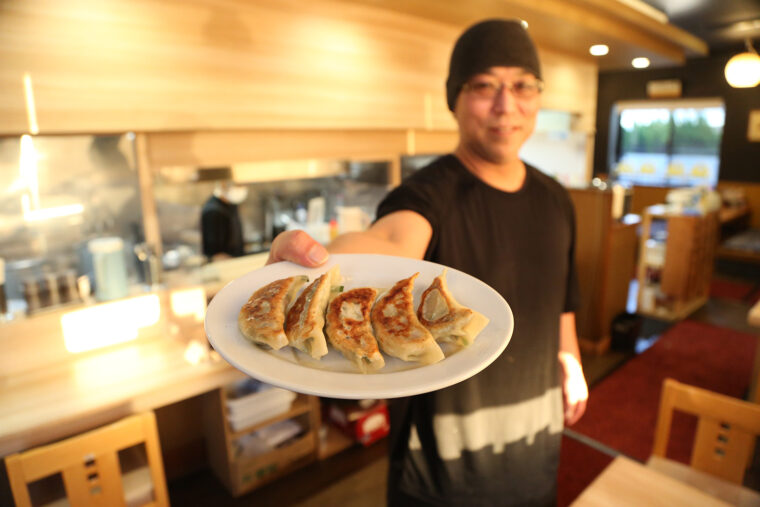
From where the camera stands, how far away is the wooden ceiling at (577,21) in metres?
2.91

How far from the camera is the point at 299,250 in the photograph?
0.94 meters

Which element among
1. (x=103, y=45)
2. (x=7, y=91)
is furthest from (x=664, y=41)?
(x=7, y=91)

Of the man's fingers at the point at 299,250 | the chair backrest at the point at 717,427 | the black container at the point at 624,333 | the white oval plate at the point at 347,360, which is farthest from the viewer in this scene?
the black container at the point at 624,333

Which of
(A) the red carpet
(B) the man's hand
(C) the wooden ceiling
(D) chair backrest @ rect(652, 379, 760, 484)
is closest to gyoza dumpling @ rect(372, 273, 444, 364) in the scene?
(B) the man's hand

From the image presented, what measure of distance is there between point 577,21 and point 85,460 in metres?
3.72

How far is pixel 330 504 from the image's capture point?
2.55 metres

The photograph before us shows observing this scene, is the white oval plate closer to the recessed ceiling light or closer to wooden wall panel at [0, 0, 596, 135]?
wooden wall panel at [0, 0, 596, 135]

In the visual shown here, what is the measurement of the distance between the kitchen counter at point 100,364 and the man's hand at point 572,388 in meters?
1.43

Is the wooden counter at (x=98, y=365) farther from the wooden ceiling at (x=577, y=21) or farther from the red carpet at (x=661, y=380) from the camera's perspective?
the red carpet at (x=661, y=380)

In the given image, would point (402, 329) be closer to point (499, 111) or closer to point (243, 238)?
point (499, 111)

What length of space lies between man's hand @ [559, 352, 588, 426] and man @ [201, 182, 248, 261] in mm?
1816

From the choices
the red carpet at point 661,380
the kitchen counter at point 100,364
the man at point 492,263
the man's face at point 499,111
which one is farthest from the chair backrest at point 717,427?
the kitchen counter at point 100,364

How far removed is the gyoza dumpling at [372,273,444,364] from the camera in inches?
31.7

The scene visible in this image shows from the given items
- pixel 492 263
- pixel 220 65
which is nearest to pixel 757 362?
pixel 492 263
